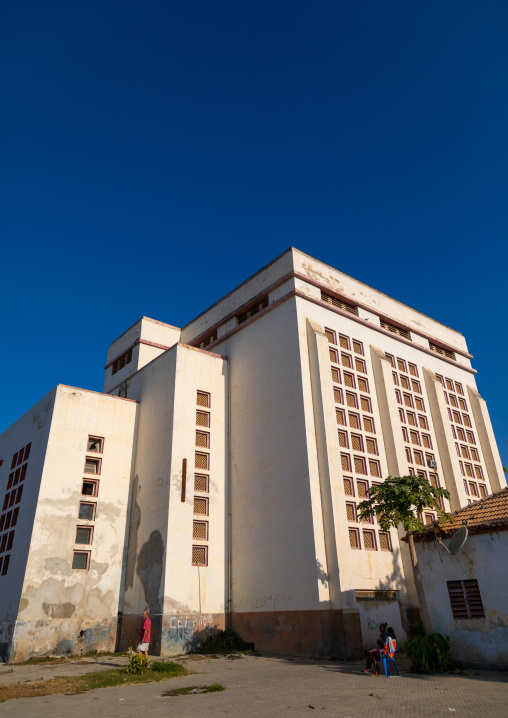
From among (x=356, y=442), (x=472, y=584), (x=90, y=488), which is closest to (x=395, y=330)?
(x=356, y=442)

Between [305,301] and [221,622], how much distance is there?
46.4 ft

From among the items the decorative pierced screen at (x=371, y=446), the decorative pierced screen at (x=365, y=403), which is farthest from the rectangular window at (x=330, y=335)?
the decorative pierced screen at (x=371, y=446)

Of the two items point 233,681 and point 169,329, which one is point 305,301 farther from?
point 233,681

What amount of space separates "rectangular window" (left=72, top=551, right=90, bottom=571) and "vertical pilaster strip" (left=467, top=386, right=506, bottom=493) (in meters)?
21.6

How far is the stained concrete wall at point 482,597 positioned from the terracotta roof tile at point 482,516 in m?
0.29

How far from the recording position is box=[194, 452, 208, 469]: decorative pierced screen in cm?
2264

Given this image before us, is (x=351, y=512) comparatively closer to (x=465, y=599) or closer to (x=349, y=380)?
(x=349, y=380)

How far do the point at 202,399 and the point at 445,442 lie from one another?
13.0 m

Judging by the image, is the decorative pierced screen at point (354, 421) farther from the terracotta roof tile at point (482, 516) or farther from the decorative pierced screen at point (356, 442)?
the terracotta roof tile at point (482, 516)

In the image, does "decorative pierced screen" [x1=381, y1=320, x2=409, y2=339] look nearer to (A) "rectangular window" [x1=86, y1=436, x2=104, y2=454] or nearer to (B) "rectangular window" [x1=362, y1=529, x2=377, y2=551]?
(B) "rectangular window" [x1=362, y1=529, x2=377, y2=551]

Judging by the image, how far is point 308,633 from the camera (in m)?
17.6

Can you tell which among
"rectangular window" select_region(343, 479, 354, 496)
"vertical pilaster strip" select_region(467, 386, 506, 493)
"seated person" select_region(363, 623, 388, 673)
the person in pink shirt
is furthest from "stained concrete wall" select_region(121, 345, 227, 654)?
"vertical pilaster strip" select_region(467, 386, 506, 493)

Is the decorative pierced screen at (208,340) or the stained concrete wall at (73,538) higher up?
the decorative pierced screen at (208,340)

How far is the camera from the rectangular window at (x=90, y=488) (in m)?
22.6
